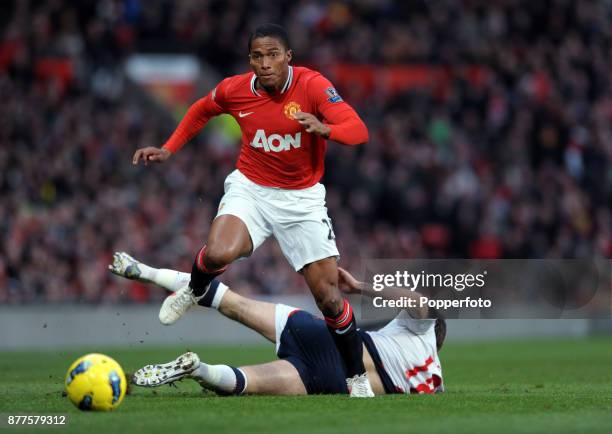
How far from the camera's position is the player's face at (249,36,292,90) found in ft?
30.8

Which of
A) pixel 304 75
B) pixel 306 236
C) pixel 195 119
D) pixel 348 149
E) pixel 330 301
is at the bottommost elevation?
pixel 330 301

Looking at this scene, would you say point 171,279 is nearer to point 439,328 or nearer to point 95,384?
point 439,328

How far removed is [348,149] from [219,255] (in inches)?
547

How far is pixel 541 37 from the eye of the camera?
2630 centimetres

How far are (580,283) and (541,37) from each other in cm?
861

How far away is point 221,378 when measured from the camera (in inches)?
361

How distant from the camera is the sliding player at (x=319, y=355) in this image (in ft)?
30.7

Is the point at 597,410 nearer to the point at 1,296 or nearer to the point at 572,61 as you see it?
the point at 1,296

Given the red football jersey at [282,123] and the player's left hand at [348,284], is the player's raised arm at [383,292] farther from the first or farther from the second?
the red football jersey at [282,123]

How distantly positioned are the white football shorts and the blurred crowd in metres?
9.71

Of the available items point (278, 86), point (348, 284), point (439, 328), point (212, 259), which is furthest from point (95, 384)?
point (439, 328)

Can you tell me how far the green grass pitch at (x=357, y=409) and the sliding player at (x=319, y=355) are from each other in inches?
7.9

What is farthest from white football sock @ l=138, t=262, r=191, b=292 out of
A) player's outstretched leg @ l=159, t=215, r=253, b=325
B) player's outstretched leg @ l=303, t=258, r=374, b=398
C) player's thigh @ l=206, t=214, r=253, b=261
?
player's outstretched leg @ l=303, t=258, r=374, b=398

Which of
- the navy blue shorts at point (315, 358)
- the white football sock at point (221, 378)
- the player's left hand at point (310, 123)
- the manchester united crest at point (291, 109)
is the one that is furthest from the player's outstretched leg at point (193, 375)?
the manchester united crest at point (291, 109)
